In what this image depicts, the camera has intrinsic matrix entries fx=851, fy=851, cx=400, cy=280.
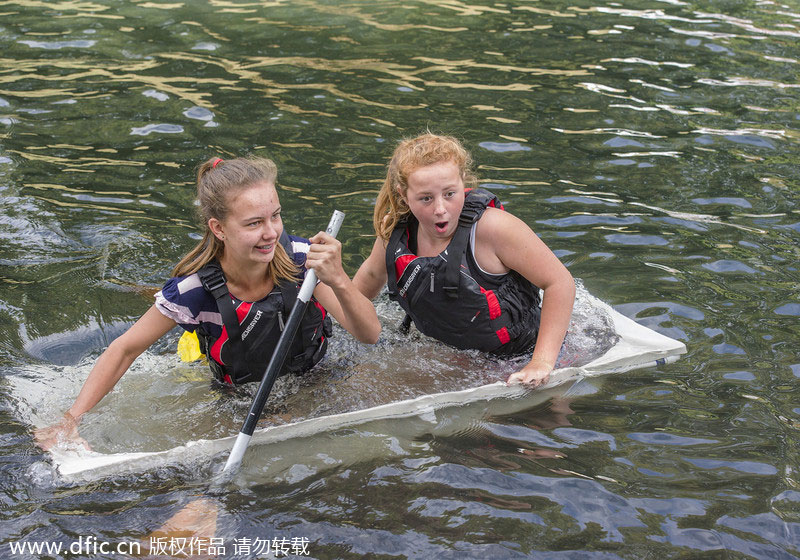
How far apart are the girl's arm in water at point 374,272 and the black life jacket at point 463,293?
0.37 ft

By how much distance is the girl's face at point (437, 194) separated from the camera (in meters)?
4.25

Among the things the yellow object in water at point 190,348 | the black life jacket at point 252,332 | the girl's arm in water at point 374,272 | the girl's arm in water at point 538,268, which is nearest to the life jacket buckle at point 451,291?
the girl's arm in water at point 538,268

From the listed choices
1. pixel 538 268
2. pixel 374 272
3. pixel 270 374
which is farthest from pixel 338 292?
pixel 538 268

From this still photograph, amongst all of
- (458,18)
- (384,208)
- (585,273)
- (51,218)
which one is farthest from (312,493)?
(458,18)

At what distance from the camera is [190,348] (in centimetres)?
466

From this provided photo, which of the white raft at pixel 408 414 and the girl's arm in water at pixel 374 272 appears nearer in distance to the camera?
the white raft at pixel 408 414

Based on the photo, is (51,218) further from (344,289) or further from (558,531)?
(558,531)

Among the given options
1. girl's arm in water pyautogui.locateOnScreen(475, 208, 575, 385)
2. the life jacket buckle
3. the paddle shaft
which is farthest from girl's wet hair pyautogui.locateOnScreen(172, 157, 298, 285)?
girl's arm in water pyautogui.locateOnScreen(475, 208, 575, 385)

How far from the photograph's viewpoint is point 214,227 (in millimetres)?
4082

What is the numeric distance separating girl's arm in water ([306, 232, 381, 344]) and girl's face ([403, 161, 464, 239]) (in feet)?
1.86

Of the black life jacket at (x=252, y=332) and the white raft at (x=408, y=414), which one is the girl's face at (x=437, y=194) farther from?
the white raft at (x=408, y=414)

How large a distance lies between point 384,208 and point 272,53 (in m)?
6.64

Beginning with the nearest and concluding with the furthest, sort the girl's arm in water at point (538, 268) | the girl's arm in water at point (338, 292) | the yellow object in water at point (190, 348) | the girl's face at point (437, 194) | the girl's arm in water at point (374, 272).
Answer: the girl's arm in water at point (338, 292), the girl's face at point (437, 194), the girl's arm in water at point (538, 268), the yellow object in water at point (190, 348), the girl's arm in water at point (374, 272)

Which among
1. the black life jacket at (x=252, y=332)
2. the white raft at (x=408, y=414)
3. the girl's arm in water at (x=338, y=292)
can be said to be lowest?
the white raft at (x=408, y=414)
